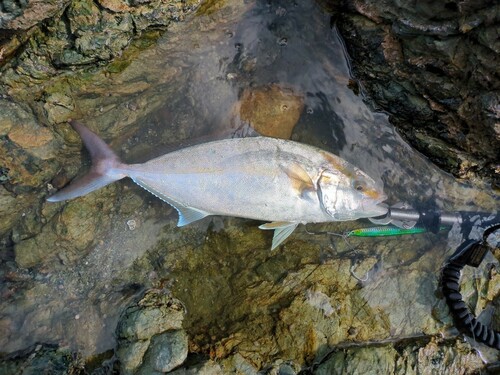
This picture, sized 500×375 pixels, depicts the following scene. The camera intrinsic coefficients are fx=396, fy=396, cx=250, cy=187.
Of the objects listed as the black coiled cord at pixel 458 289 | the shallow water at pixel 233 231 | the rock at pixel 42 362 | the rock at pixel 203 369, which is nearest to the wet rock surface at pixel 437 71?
the shallow water at pixel 233 231

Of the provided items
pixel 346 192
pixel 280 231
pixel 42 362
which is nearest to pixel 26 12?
pixel 280 231

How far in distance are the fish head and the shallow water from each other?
54 cm

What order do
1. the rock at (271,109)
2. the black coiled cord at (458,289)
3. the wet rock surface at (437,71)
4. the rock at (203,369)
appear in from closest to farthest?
the wet rock surface at (437,71), the rock at (203,369), the black coiled cord at (458,289), the rock at (271,109)

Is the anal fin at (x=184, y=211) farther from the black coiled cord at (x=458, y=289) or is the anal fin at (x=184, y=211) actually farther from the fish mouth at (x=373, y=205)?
the black coiled cord at (x=458, y=289)

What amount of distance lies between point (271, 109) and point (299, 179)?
32.8 inches

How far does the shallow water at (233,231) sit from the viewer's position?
3.16 metres

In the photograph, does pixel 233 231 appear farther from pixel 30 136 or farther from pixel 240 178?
pixel 30 136

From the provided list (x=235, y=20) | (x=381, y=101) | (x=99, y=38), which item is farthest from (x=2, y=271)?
(x=381, y=101)

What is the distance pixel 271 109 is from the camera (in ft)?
11.5

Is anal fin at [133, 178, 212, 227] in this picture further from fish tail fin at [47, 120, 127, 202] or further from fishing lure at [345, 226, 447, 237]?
fishing lure at [345, 226, 447, 237]

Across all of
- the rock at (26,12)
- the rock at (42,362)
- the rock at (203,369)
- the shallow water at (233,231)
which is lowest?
the rock at (42,362)

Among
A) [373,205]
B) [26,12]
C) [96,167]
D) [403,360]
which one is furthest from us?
[96,167]

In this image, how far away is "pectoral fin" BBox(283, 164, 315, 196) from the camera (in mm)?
2965

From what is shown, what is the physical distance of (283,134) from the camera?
3.54 metres
